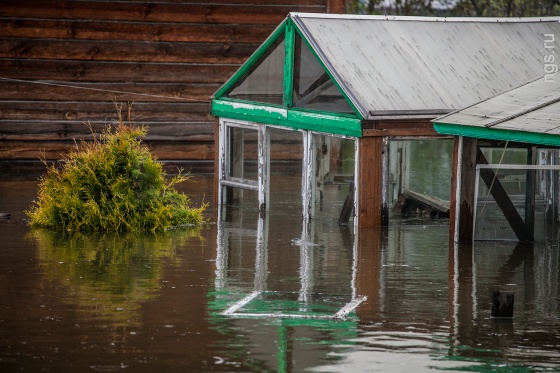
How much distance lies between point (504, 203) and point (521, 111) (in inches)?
50.0

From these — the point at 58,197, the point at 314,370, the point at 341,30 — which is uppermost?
the point at 341,30

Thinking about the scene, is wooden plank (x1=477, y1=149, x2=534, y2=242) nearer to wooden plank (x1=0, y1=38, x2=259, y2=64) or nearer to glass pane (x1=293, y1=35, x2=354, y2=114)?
glass pane (x1=293, y1=35, x2=354, y2=114)

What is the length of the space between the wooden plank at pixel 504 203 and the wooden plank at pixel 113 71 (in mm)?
9953

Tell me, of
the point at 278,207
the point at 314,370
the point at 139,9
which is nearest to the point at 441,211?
the point at 278,207

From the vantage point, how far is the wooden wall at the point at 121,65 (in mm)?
24047

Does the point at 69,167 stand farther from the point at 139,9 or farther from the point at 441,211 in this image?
the point at 139,9

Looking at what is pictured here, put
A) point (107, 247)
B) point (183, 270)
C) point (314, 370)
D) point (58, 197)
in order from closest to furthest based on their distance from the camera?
1. point (314, 370)
2. point (183, 270)
3. point (107, 247)
4. point (58, 197)

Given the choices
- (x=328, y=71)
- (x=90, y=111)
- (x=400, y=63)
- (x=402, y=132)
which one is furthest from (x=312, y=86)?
(x=90, y=111)

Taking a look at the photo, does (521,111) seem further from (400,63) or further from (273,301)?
(273,301)

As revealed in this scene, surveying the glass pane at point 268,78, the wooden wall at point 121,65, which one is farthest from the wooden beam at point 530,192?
the wooden wall at point 121,65

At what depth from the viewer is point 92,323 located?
426 inches

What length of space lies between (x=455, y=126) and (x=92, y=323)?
21.7 feet

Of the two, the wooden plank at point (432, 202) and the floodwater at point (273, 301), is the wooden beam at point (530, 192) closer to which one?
the floodwater at point (273, 301)

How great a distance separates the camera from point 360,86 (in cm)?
1778
